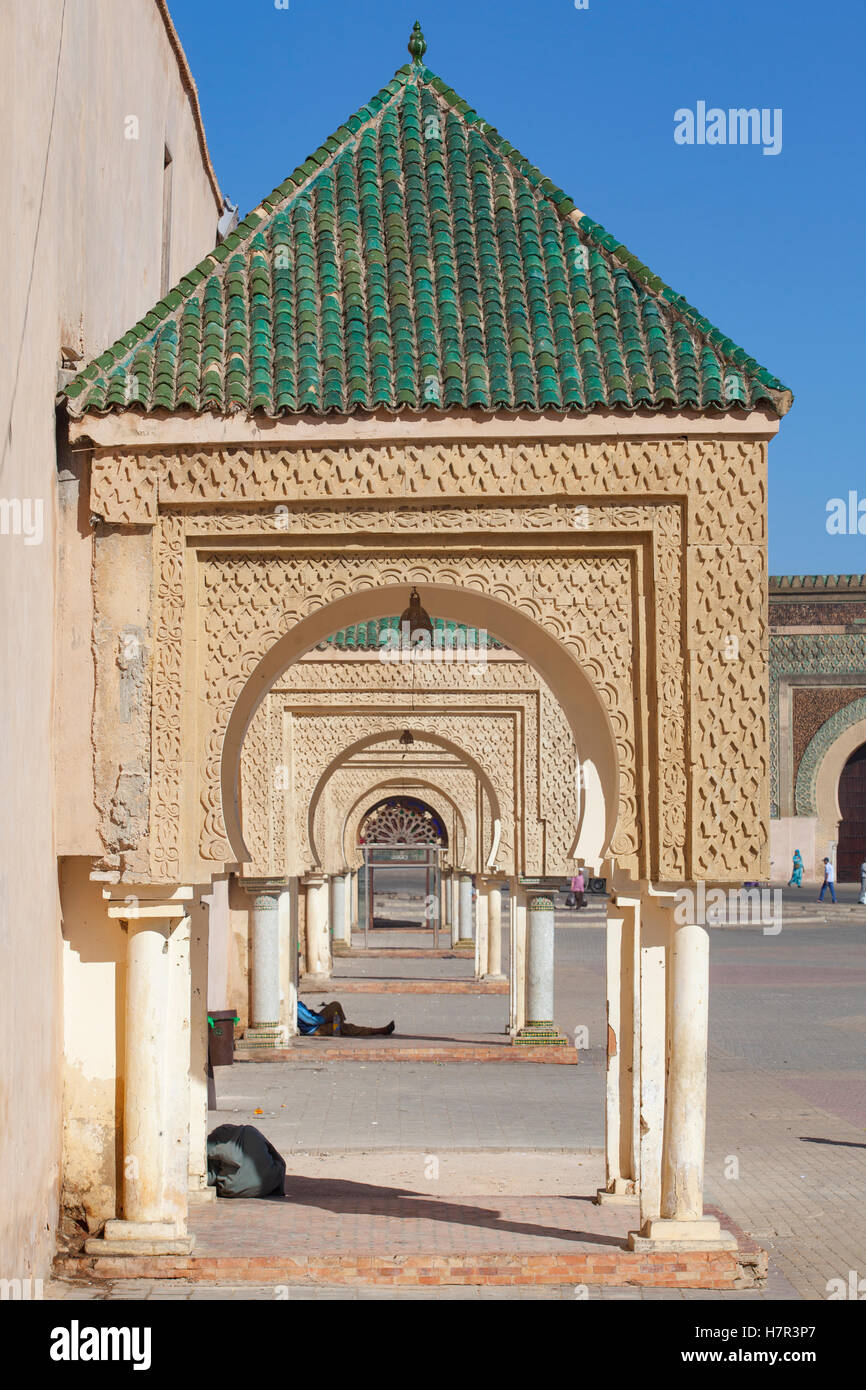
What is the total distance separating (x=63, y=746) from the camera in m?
6.67

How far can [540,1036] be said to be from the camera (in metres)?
14.4

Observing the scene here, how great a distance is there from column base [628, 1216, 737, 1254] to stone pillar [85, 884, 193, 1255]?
1.84 metres

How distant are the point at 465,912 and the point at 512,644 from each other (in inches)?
724

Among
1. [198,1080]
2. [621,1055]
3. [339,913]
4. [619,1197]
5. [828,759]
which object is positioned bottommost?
[339,913]

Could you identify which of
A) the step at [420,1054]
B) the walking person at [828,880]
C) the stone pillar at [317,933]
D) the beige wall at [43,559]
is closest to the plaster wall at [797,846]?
the walking person at [828,880]

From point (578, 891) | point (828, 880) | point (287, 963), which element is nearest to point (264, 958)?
point (287, 963)

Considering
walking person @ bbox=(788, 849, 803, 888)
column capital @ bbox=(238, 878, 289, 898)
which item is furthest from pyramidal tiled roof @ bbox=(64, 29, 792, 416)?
walking person @ bbox=(788, 849, 803, 888)

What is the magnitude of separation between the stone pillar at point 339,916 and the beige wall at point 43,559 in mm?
18389

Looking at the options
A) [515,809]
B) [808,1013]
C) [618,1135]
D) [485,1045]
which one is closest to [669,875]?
[618,1135]

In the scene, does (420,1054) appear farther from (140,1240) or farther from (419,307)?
(419,307)

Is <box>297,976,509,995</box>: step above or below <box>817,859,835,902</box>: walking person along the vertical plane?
below

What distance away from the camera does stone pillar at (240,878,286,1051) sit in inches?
564

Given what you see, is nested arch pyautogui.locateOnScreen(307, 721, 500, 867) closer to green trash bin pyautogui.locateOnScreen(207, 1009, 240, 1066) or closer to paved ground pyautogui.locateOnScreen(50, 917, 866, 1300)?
paved ground pyautogui.locateOnScreen(50, 917, 866, 1300)
